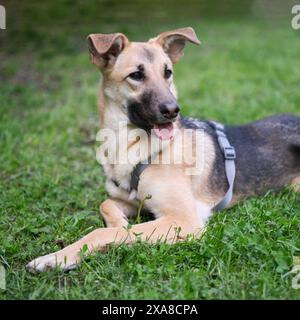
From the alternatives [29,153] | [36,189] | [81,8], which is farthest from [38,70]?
[36,189]

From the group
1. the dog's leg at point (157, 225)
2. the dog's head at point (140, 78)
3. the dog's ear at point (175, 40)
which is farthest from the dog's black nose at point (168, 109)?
the dog's ear at point (175, 40)

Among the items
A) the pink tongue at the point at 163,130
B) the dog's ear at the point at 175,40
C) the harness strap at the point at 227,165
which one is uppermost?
the dog's ear at the point at 175,40

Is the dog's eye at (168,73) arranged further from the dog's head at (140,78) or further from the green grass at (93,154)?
the green grass at (93,154)

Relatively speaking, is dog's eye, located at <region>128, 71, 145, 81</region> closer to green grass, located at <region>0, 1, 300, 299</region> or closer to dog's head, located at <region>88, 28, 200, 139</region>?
dog's head, located at <region>88, 28, 200, 139</region>

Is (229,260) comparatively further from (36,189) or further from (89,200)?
(36,189)

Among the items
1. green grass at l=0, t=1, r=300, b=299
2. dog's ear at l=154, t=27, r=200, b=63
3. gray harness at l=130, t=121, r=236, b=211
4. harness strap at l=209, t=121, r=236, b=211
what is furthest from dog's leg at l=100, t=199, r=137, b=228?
dog's ear at l=154, t=27, r=200, b=63

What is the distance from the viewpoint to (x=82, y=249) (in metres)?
3.57

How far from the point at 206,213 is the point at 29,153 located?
2762 millimetres

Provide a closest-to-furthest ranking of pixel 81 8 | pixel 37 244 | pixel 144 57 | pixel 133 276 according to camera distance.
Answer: pixel 133 276 < pixel 37 244 < pixel 144 57 < pixel 81 8

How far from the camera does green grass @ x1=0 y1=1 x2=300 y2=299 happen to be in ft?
10.9

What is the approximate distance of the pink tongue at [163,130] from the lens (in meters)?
4.16

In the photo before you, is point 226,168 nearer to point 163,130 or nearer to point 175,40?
point 163,130

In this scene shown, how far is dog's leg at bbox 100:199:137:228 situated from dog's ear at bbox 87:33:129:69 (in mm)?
1250

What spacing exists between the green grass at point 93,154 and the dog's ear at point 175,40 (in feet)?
5.14
